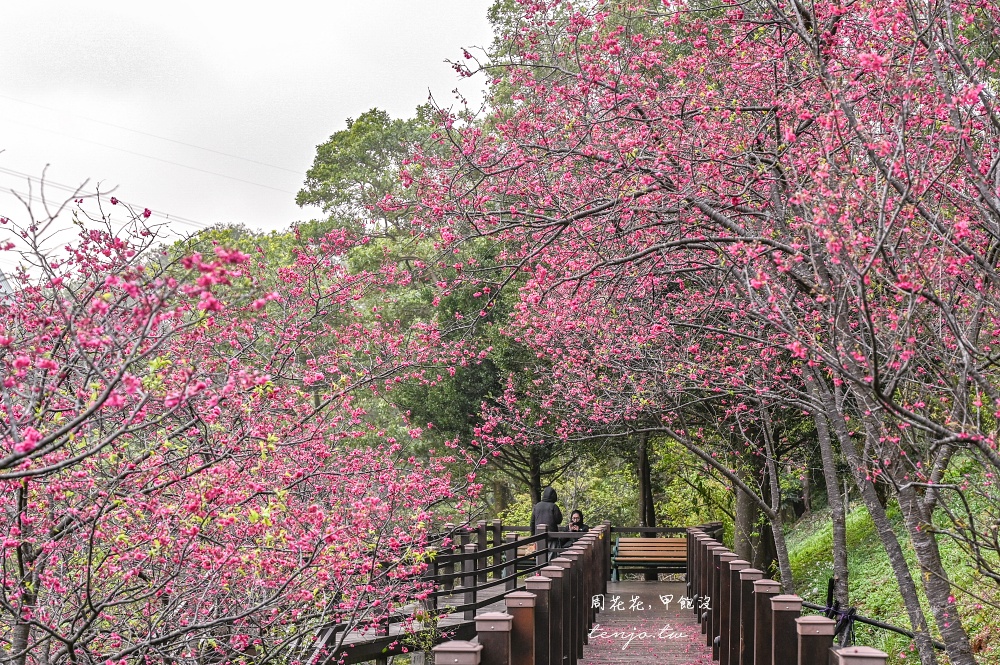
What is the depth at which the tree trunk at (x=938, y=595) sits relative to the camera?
262 inches

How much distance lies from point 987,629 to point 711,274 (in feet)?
16.2

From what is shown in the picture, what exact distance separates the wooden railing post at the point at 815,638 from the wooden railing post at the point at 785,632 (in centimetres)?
73

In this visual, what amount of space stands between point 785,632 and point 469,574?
21.2 ft

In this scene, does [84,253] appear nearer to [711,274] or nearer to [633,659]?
[633,659]

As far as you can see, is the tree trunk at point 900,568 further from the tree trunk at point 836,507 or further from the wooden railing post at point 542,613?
the wooden railing post at point 542,613

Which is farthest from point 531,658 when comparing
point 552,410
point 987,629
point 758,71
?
point 552,410

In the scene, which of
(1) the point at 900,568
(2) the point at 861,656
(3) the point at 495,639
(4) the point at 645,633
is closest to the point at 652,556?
(4) the point at 645,633

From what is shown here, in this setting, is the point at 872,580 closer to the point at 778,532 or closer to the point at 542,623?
the point at 778,532

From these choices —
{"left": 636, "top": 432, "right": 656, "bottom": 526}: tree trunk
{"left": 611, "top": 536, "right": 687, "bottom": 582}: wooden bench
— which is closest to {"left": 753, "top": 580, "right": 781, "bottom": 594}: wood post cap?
{"left": 611, "top": 536, "right": 687, "bottom": 582}: wooden bench

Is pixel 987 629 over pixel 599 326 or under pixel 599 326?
under

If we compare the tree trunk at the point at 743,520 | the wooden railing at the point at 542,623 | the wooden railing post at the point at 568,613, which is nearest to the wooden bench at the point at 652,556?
the tree trunk at the point at 743,520

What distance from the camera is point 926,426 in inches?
178

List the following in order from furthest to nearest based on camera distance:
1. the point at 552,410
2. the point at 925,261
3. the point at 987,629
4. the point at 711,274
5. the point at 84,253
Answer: the point at 552,410
the point at 711,274
the point at 987,629
the point at 84,253
the point at 925,261

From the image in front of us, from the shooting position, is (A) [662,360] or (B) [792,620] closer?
(B) [792,620]
